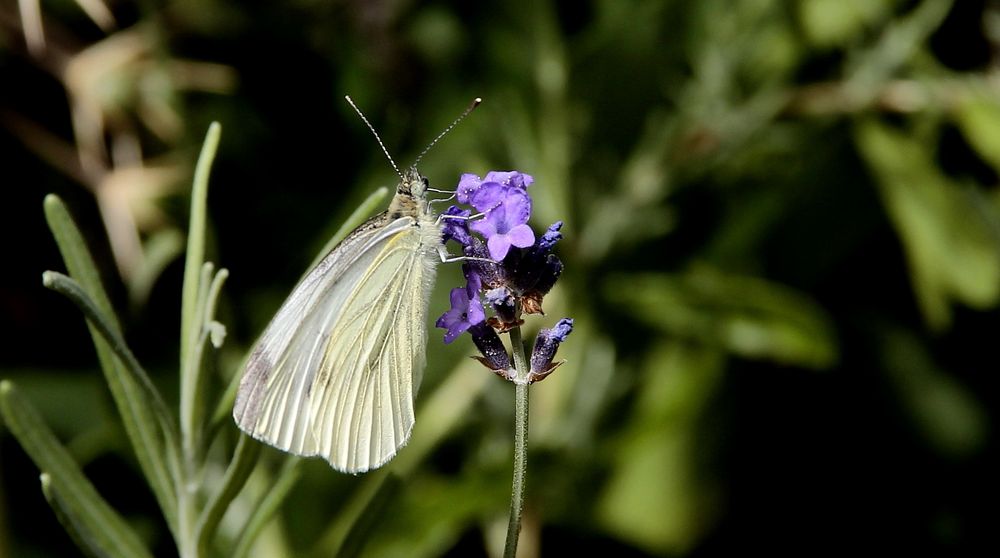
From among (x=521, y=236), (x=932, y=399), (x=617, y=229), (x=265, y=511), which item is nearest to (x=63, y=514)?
(x=265, y=511)

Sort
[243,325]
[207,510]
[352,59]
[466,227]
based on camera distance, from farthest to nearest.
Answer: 1. [352,59]
2. [243,325]
3. [466,227]
4. [207,510]

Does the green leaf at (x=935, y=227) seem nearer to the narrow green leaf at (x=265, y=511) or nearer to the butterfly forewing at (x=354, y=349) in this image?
the butterfly forewing at (x=354, y=349)

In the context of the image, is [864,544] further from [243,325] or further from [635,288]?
[243,325]

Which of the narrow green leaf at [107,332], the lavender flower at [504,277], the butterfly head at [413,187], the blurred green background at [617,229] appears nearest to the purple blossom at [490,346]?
the lavender flower at [504,277]

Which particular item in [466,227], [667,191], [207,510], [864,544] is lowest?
[207,510]

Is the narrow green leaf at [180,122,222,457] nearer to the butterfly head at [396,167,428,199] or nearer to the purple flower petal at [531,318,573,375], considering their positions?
the butterfly head at [396,167,428,199]

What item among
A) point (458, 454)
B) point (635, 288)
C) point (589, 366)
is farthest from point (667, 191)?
point (458, 454)

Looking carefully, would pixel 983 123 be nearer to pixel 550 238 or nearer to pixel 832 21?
pixel 832 21
